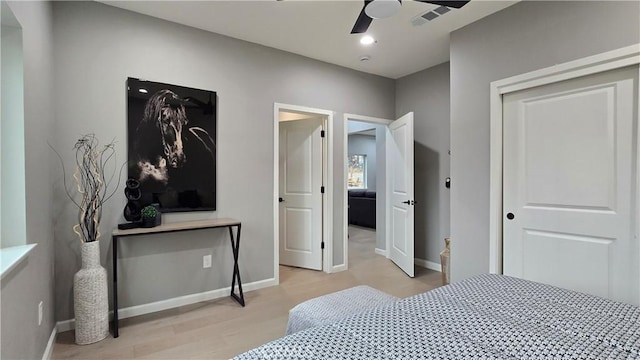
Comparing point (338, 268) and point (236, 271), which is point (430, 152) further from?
point (236, 271)

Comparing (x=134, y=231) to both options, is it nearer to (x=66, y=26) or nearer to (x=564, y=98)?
(x=66, y=26)

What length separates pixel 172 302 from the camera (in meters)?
2.85

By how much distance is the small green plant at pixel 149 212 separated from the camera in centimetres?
252

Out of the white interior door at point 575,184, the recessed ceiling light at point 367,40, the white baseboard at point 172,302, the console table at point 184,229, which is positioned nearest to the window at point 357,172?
the recessed ceiling light at point 367,40

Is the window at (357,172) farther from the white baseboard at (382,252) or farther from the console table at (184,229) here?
the console table at (184,229)

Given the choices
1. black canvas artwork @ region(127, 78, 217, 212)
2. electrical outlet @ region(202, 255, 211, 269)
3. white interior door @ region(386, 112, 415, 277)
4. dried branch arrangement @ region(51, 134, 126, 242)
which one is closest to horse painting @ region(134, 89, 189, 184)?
black canvas artwork @ region(127, 78, 217, 212)

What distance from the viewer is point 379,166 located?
4816 millimetres

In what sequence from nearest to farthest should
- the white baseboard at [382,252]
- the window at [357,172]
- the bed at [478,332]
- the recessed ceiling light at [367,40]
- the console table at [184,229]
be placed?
the bed at [478,332] → the console table at [184,229] → the recessed ceiling light at [367,40] → the white baseboard at [382,252] → the window at [357,172]

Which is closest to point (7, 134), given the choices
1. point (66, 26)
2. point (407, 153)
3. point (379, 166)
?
point (66, 26)

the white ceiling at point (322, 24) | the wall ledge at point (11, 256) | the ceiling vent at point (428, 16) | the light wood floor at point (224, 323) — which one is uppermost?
the white ceiling at point (322, 24)

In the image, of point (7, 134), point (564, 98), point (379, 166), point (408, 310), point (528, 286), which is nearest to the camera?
point (408, 310)

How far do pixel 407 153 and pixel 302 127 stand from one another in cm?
141

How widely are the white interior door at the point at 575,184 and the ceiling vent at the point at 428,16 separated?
0.91 metres

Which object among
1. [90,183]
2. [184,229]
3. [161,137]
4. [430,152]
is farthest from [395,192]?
[90,183]
